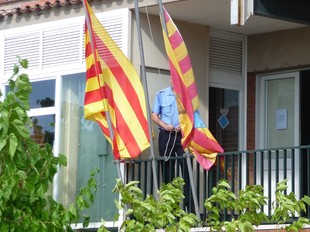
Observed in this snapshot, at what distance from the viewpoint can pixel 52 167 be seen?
51.8 feet

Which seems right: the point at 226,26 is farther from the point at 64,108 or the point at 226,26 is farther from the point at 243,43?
the point at 64,108

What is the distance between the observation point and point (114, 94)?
60.8 ft

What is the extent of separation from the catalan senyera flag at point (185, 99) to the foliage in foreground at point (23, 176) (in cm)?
217

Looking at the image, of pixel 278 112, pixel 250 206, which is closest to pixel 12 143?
pixel 250 206

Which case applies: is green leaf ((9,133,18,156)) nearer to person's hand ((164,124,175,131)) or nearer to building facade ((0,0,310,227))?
person's hand ((164,124,175,131))

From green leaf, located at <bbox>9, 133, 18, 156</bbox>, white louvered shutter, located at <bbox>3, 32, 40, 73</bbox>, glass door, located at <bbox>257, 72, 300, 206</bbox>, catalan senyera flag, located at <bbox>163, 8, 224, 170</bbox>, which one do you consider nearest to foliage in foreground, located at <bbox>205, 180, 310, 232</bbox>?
green leaf, located at <bbox>9, 133, 18, 156</bbox>

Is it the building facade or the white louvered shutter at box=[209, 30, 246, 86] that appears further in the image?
the white louvered shutter at box=[209, 30, 246, 86]

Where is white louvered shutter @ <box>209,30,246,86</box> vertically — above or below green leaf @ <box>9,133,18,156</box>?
above

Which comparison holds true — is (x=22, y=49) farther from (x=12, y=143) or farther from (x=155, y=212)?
(x=155, y=212)

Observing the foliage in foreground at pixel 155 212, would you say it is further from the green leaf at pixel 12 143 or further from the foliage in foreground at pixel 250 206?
the green leaf at pixel 12 143

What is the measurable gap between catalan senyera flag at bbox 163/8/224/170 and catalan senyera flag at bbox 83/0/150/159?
0.96m

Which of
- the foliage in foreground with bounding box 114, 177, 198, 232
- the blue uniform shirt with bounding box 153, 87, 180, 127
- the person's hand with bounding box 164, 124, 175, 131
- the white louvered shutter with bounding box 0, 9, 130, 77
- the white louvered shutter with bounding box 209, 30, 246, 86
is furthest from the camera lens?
the white louvered shutter with bounding box 209, 30, 246, 86

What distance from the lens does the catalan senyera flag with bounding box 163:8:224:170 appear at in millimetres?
17578

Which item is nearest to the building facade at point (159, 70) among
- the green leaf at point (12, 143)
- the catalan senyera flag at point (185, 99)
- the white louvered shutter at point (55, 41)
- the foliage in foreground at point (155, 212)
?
the white louvered shutter at point (55, 41)
